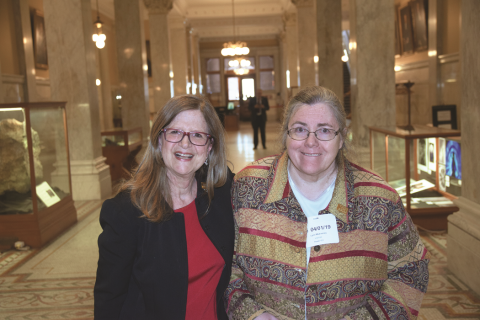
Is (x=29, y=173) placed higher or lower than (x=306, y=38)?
lower

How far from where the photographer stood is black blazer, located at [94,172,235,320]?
Result: 6.05 feet

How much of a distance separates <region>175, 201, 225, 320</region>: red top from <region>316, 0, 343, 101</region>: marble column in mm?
8797

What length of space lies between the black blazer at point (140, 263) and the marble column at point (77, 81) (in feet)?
19.6

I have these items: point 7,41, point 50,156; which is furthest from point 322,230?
point 7,41

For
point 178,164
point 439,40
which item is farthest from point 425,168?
point 439,40

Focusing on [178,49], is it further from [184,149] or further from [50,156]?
[184,149]

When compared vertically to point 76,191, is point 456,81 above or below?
above

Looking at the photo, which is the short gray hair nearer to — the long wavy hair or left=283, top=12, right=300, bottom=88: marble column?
the long wavy hair

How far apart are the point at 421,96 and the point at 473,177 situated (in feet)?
32.1

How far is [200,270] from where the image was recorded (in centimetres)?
A: 199

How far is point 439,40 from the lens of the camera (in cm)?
1129

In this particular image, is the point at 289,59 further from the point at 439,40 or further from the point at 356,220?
the point at 356,220

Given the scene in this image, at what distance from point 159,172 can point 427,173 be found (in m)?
4.10

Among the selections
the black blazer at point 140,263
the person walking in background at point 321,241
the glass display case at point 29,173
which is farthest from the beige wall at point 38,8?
the person walking in background at point 321,241
